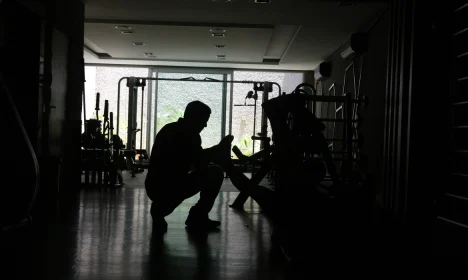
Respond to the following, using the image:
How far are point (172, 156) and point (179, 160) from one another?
0.20 feet

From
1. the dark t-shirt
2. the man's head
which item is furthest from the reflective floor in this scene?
the man's head

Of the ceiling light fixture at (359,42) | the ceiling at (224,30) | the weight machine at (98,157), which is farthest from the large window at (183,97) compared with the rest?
the ceiling light fixture at (359,42)

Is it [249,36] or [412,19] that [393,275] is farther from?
[249,36]

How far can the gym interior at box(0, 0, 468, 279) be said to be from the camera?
2605 mm

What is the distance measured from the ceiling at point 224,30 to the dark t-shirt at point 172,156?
129 inches

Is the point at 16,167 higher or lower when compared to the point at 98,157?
higher

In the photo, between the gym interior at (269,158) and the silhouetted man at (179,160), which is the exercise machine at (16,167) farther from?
the silhouetted man at (179,160)

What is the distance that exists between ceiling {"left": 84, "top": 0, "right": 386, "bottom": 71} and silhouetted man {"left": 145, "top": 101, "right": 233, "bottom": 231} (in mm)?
3226

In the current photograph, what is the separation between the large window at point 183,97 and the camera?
1177 cm

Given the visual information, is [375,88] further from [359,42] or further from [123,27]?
[123,27]

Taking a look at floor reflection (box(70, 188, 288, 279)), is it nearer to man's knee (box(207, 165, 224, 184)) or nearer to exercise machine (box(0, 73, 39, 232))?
man's knee (box(207, 165, 224, 184))

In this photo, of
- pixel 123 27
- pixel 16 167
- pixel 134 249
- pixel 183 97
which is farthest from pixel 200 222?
pixel 183 97

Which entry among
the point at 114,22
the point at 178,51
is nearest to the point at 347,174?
the point at 114,22

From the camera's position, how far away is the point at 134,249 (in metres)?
2.86
